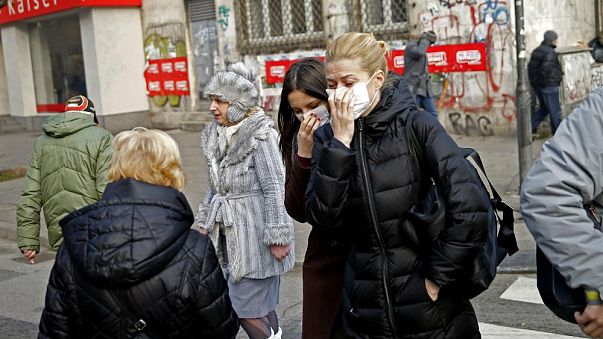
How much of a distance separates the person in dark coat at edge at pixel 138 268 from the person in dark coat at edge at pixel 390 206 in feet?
1.75

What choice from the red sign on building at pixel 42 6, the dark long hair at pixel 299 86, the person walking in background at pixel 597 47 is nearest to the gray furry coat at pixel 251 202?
the dark long hair at pixel 299 86

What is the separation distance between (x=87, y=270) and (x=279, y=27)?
14.7 m

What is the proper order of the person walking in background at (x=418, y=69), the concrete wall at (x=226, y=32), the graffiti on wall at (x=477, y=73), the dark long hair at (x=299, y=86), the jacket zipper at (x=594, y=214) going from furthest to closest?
the concrete wall at (x=226, y=32) < the graffiti on wall at (x=477, y=73) < the person walking in background at (x=418, y=69) < the dark long hair at (x=299, y=86) < the jacket zipper at (x=594, y=214)

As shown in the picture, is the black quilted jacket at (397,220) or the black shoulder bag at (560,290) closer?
the black shoulder bag at (560,290)

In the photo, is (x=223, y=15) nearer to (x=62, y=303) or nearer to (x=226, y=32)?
(x=226, y=32)

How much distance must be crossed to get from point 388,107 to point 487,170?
8.24m

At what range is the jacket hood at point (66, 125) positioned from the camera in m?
5.21

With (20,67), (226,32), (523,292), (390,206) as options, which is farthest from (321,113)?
(20,67)

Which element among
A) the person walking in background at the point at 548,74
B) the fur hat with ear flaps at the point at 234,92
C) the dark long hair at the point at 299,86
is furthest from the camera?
the person walking in background at the point at 548,74

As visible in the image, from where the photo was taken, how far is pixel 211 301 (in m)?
3.00

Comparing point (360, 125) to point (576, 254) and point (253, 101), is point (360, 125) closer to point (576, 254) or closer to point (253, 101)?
point (576, 254)

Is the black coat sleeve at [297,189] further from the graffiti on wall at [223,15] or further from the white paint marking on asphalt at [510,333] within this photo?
the graffiti on wall at [223,15]

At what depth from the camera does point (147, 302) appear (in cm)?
292

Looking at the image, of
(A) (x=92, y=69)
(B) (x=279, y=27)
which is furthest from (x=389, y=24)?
(A) (x=92, y=69)
